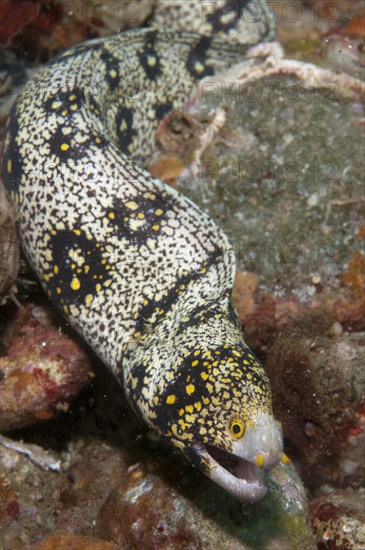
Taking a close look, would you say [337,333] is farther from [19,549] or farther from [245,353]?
[19,549]

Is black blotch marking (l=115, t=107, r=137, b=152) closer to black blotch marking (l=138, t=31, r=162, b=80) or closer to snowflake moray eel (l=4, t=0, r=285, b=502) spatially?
snowflake moray eel (l=4, t=0, r=285, b=502)

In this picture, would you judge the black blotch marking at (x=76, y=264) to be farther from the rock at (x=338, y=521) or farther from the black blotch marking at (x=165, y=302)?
the rock at (x=338, y=521)

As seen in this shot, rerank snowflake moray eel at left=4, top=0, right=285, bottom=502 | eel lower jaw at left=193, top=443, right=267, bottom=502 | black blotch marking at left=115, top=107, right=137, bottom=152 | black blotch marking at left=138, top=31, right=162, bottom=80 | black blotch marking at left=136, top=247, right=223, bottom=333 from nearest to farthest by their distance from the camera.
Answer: eel lower jaw at left=193, top=443, right=267, bottom=502, snowflake moray eel at left=4, top=0, right=285, bottom=502, black blotch marking at left=136, top=247, right=223, bottom=333, black blotch marking at left=115, top=107, right=137, bottom=152, black blotch marking at left=138, top=31, right=162, bottom=80

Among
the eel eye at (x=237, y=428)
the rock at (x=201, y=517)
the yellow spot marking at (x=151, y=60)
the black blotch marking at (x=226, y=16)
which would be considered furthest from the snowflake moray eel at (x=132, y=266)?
the black blotch marking at (x=226, y=16)

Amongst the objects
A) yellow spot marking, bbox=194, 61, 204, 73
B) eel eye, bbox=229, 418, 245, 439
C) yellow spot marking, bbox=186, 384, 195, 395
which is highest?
yellow spot marking, bbox=194, 61, 204, 73

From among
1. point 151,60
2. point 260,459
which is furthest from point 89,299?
point 151,60

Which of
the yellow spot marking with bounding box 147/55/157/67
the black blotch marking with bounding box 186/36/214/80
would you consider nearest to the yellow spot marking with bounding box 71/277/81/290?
the yellow spot marking with bounding box 147/55/157/67

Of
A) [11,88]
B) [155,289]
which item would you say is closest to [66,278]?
[155,289]

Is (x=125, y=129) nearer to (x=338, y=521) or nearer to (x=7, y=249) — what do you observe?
(x=7, y=249)
